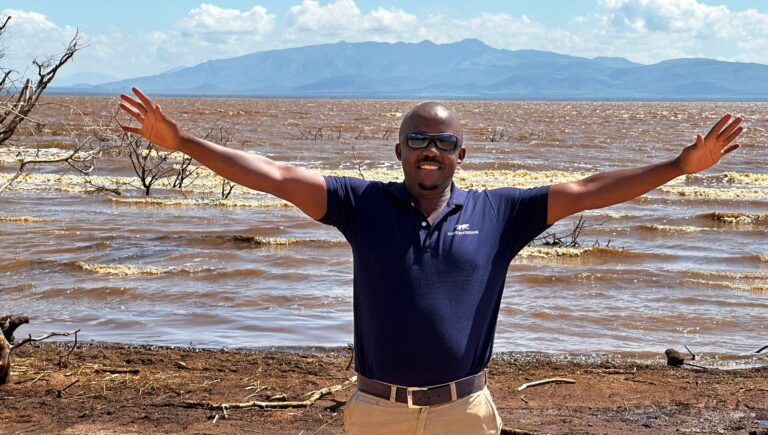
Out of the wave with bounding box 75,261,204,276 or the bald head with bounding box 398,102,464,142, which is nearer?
the bald head with bounding box 398,102,464,142

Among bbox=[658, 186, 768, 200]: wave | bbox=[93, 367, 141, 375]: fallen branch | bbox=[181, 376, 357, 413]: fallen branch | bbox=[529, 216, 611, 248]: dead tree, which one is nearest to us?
bbox=[181, 376, 357, 413]: fallen branch

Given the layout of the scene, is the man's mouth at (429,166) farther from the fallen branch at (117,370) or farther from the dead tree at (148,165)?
the dead tree at (148,165)

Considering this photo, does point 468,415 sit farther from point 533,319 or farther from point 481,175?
point 481,175

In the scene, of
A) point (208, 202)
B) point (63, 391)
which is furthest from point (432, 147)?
point (208, 202)

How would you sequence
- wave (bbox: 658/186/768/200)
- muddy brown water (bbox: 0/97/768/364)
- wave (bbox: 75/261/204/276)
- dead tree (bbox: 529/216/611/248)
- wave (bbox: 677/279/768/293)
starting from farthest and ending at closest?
wave (bbox: 658/186/768/200)
dead tree (bbox: 529/216/611/248)
wave (bbox: 75/261/204/276)
wave (bbox: 677/279/768/293)
muddy brown water (bbox: 0/97/768/364)

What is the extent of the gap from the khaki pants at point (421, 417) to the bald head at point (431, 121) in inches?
34.4

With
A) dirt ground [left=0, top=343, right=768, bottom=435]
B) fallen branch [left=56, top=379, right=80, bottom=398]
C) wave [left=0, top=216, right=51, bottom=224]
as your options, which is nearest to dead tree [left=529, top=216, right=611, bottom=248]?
dirt ground [left=0, top=343, right=768, bottom=435]

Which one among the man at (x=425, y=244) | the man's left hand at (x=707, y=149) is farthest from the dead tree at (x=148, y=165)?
the man's left hand at (x=707, y=149)

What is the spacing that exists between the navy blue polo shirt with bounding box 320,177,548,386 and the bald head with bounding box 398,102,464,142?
0.23 m

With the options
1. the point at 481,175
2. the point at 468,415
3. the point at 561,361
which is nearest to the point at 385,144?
the point at 481,175

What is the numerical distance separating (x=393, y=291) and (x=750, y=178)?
23.5 m

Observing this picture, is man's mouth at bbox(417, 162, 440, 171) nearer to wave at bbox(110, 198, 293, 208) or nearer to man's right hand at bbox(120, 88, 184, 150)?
man's right hand at bbox(120, 88, 184, 150)

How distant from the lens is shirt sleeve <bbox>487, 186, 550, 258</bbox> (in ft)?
11.2

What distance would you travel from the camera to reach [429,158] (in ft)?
11.1
